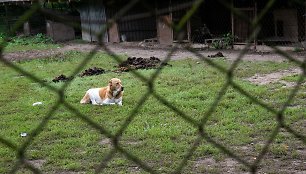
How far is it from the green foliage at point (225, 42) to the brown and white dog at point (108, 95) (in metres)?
6.24

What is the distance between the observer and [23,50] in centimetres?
1616

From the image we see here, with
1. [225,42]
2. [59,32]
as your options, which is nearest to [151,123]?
[225,42]

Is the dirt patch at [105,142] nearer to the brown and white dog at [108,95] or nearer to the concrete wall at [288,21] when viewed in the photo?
the brown and white dog at [108,95]

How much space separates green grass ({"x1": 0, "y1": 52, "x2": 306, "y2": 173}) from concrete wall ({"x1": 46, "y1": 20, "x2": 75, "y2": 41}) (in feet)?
28.5

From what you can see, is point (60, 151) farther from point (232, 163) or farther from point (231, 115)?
point (231, 115)

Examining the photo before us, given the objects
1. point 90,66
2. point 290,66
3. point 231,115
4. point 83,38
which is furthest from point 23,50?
point 231,115

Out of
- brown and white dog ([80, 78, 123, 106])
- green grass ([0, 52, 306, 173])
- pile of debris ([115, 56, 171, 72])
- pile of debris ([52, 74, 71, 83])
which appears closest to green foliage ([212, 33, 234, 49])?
pile of debris ([115, 56, 171, 72])

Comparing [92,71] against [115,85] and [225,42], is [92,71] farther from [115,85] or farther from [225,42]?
[225,42]

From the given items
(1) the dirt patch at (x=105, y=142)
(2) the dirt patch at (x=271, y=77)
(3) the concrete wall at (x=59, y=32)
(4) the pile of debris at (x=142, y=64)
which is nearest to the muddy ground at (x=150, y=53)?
(4) the pile of debris at (x=142, y=64)

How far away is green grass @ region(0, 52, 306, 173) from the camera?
4.92 metres

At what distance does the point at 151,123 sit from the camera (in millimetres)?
6211

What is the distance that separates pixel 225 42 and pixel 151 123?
292 inches

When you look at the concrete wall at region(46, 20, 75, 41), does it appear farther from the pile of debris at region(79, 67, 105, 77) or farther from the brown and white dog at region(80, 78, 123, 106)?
the brown and white dog at region(80, 78, 123, 106)

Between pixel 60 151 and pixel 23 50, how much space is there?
11.5 meters
